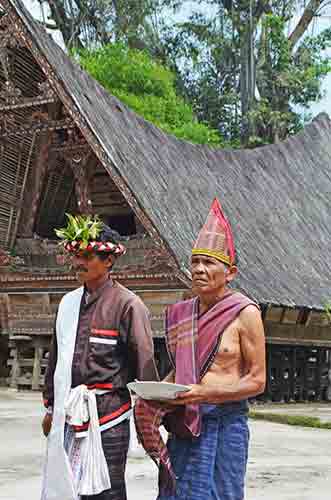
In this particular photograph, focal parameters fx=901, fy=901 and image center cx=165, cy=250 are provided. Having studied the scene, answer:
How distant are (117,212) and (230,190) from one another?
3.29m

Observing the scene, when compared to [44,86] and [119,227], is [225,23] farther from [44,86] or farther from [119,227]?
[44,86]

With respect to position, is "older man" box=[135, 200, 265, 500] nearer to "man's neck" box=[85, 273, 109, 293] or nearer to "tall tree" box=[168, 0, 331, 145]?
"man's neck" box=[85, 273, 109, 293]

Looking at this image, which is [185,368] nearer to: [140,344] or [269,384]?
[140,344]

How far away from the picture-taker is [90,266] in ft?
13.6

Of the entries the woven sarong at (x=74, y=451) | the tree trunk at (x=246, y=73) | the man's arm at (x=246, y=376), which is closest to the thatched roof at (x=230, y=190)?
the woven sarong at (x=74, y=451)

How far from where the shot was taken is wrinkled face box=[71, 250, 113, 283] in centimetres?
415

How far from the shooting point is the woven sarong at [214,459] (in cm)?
346

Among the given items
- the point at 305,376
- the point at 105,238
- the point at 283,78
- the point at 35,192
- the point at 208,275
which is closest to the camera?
the point at 208,275

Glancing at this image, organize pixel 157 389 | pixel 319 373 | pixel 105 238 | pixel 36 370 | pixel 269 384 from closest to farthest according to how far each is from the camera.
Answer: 1. pixel 157 389
2. pixel 105 238
3. pixel 36 370
4. pixel 269 384
5. pixel 319 373


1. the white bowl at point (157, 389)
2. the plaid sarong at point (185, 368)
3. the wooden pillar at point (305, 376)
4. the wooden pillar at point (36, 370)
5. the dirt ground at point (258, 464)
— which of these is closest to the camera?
the white bowl at point (157, 389)

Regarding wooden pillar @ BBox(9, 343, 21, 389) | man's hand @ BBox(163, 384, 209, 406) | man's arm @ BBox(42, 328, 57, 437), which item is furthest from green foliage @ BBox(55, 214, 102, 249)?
wooden pillar @ BBox(9, 343, 21, 389)

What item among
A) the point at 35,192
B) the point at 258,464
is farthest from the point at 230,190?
the point at 258,464

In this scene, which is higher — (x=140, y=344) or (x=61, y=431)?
(x=140, y=344)

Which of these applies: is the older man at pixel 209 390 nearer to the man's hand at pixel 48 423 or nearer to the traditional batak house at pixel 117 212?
the man's hand at pixel 48 423
